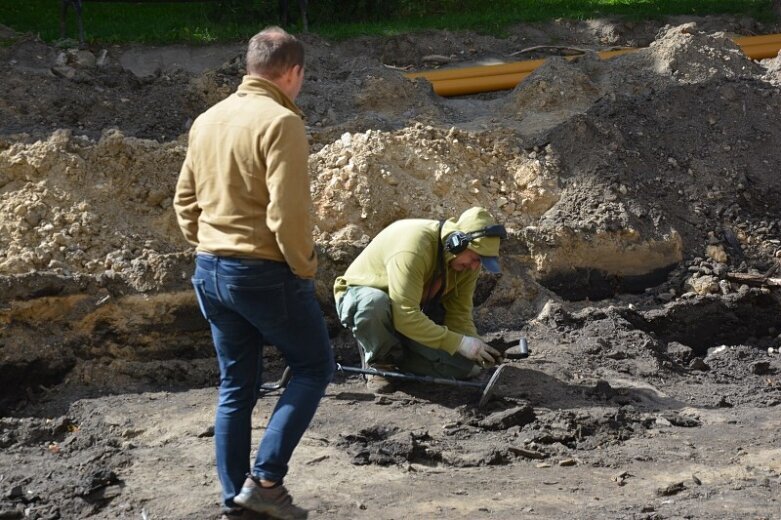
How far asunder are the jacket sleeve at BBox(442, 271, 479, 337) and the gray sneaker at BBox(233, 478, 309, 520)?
7.77 feet

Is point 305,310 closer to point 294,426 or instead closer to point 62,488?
point 294,426

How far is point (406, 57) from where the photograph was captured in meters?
11.3

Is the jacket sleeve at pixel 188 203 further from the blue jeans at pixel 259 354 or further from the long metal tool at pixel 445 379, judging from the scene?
the long metal tool at pixel 445 379

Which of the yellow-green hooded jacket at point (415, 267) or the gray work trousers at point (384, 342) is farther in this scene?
the gray work trousers at point (384, 342)

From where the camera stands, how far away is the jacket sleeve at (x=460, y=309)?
6.50 metres

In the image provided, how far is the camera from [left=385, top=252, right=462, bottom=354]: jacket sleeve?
19.7 ft

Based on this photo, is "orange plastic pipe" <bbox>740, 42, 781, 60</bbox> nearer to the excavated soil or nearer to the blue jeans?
the excavated soil

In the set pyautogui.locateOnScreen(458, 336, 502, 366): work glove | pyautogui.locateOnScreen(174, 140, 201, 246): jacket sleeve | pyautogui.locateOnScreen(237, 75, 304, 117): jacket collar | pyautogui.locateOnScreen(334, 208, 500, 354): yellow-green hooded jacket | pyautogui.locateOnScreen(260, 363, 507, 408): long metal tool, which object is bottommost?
pyautogui.locateOnScreen(260, 363, 507, 408): long metal tool

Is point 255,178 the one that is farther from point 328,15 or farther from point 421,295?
point 328,15

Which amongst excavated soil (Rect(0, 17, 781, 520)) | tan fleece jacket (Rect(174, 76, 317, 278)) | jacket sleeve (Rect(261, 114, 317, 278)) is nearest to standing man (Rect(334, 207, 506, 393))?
excavated soil (Rect(0, 17, 781, 520))

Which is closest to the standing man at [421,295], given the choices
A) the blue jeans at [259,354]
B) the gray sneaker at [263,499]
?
the blue jeans at [259,354]

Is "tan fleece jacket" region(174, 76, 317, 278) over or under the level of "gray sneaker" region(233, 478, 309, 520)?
over

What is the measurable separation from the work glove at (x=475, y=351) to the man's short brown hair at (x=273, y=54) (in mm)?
2414

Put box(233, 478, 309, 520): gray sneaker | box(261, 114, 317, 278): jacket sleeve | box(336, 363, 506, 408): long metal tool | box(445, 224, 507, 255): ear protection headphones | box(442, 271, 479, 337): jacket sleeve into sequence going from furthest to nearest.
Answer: box(442, 271, 479, 337): jacket sleeve
box(336, 363, 506, 408): long metal tool
box(445, 224, 507, 255): ear protection headphones
box(233, 478, 309, 520): gray sneaker
box(261, 114, 317, 278): jacket sleeve
